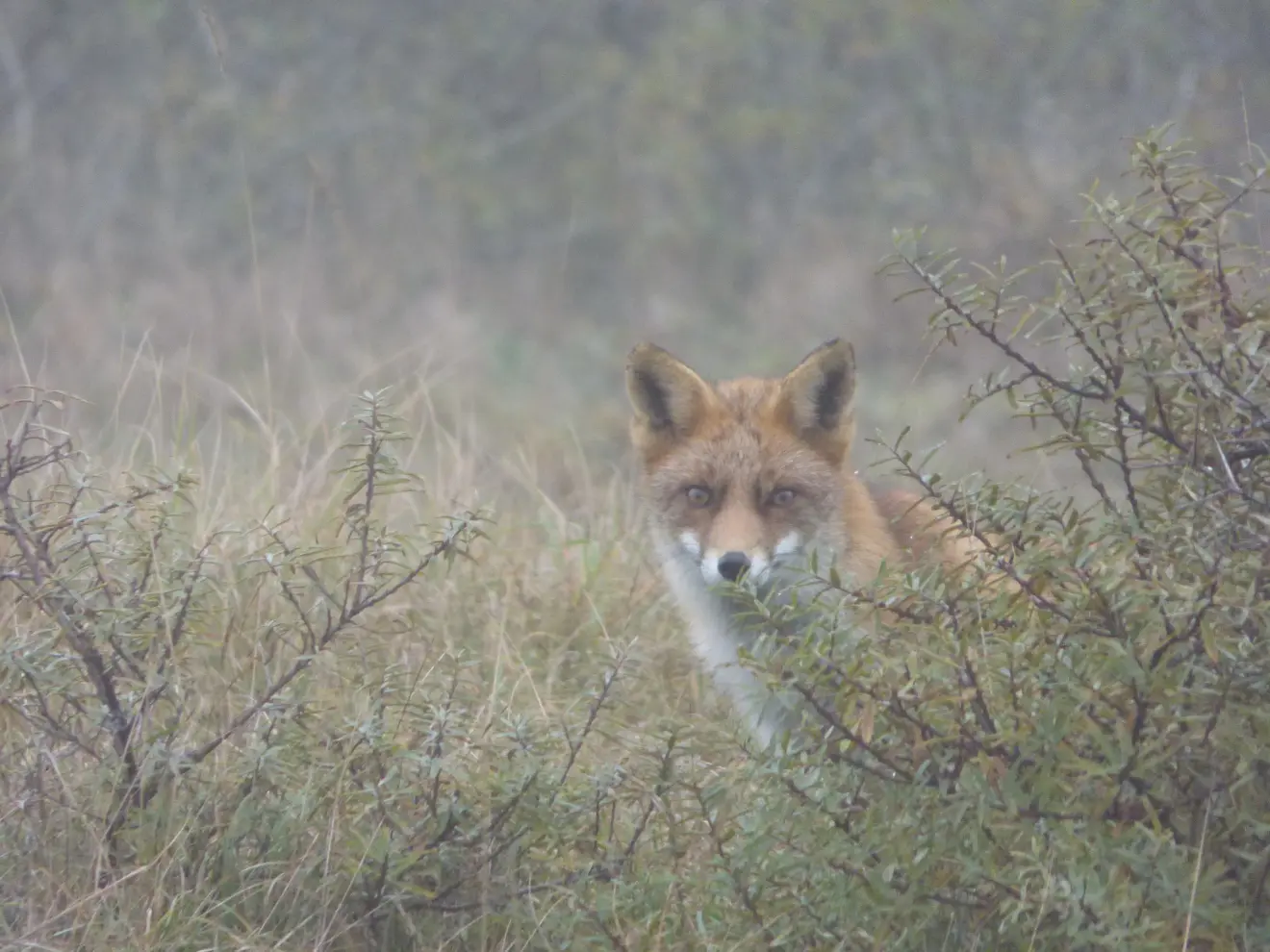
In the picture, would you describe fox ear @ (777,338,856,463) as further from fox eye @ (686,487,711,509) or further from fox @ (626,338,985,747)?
fox eye @ (686,487,711,509)

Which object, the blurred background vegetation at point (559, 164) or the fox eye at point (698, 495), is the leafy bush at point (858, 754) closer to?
the fox eye at point (698, 495)

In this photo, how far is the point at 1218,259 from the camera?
2.89 meters

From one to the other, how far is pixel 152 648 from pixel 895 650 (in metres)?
1.64

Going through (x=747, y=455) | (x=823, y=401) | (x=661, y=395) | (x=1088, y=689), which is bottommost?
(x=1088, y=689)

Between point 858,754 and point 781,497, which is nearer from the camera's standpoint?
point 858,754

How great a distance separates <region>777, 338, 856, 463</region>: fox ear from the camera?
4.88m

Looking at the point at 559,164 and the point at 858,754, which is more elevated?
the point at 559,164

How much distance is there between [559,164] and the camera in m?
14.1

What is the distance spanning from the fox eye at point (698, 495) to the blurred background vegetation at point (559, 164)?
474cm

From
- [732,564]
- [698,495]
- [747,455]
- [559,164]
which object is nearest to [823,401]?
[747,455]

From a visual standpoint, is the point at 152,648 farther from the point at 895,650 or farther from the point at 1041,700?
the point at 1041,700

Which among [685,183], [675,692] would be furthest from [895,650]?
[685,183]

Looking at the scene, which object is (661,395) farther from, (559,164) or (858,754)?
(559,164)

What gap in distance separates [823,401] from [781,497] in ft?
1.15
